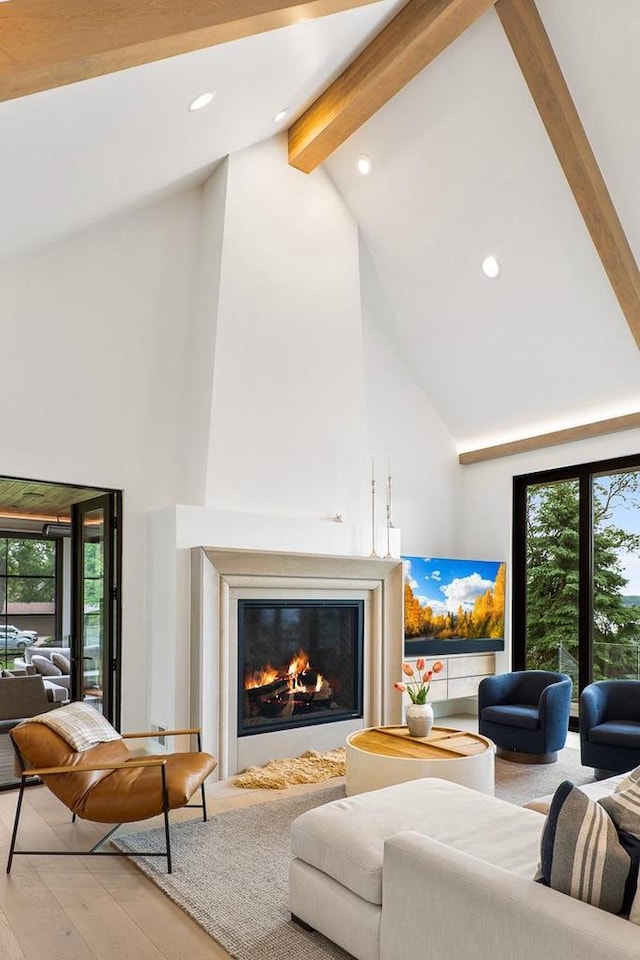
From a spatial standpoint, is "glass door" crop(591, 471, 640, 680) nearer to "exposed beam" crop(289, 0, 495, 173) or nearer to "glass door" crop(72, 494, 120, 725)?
"exposed beam" crop(289, 0, 495, 173)

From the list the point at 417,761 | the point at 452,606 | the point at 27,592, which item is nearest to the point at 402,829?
the point at 417,761

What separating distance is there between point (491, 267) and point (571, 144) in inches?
53.6

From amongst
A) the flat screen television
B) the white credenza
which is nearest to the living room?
the flat screen television

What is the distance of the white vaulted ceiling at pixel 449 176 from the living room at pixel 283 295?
21 millimetres

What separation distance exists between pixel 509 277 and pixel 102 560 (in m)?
3.92

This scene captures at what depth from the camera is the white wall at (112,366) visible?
16.3ft

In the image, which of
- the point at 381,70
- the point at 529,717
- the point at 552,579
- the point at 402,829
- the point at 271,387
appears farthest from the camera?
the point at 552,579

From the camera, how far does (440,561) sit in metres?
6.60

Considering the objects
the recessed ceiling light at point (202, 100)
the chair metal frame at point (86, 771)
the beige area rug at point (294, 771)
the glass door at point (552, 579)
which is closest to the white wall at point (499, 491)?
the glass door at point (552, 579)

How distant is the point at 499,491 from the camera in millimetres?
7371

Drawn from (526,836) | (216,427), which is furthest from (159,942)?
(216,427)

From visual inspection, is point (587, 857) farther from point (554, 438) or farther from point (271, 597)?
point (554, 438)

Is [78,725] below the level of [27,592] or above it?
below

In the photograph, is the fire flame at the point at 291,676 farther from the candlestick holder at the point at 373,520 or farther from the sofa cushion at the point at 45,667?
the sofa cushion at the point at 45,667
